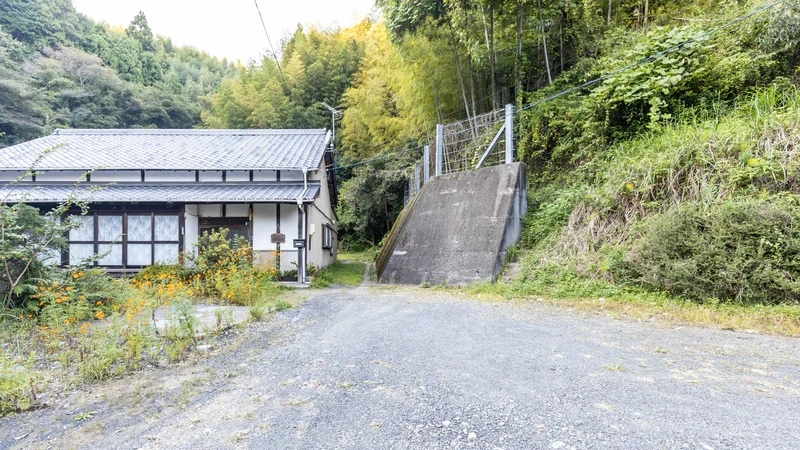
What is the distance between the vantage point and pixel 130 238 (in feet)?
25.6

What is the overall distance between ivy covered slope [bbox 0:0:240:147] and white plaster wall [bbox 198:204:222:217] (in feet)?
48.7

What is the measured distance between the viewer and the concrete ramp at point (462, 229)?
6.48 m

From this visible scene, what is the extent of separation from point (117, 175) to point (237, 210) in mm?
3352

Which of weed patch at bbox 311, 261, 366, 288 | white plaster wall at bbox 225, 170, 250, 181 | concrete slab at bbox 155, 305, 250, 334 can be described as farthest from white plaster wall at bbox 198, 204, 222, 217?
concrete slab at bbox 155, 305, 250, 334

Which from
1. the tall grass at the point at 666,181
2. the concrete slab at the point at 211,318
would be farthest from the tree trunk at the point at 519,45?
the concrete slab at the point at 211,318

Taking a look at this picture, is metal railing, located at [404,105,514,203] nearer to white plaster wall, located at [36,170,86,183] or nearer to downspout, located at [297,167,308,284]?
downspout, located at [297,167,308,284]

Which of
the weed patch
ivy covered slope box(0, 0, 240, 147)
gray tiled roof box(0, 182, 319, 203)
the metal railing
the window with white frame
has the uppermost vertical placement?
ivy covered slope box(0, 0, 240, 147)

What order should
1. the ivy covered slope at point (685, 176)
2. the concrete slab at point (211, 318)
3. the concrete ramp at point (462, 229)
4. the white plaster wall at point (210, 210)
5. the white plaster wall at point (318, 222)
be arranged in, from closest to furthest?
the concrete slab at point (211, 318)
the ivy covered slope at point (685, 176)
the concrete ramp at point (462, 229)
the white plaster wall at point (210, 210)
the white plaster wall at point (318, 222)

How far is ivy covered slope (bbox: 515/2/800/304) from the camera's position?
151 inches

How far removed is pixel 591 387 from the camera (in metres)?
2.09

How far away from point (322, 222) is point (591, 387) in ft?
29.3

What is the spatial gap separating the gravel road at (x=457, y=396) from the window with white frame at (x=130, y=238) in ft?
18.6

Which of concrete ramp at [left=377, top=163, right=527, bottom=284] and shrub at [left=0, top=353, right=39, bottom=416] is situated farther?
concrete ramp at [left=377, top=163, right=527, bottom=284]

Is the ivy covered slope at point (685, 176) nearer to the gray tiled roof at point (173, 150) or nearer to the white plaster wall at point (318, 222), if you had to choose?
the white plaster wall at point (318, 222)
